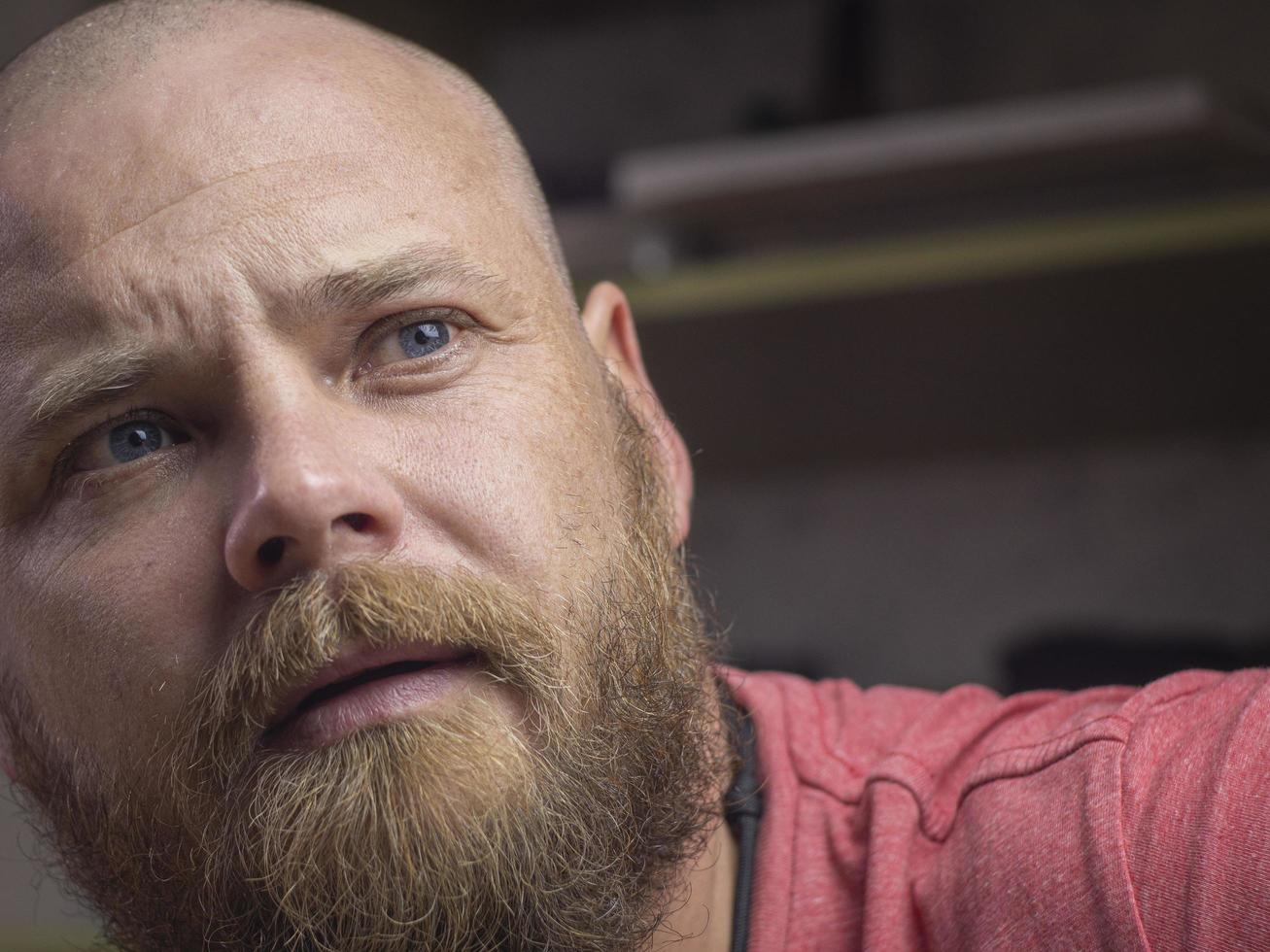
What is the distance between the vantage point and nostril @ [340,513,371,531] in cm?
74

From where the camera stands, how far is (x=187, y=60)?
2.97 feet

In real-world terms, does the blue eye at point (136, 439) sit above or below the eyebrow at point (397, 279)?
below

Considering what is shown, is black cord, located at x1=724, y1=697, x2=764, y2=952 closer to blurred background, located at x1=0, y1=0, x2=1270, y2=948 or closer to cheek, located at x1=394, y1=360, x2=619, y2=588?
cheek, located at x1=394, y1=360, x2=619, y2=588

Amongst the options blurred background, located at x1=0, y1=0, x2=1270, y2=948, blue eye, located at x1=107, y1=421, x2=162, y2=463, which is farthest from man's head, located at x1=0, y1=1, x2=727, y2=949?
blurred background, located at x1=0, y1=0, x2=1270, y2=948

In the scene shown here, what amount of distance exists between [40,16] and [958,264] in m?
1.28

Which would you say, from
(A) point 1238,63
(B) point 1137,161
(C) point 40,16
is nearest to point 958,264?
(B) point 1137,161

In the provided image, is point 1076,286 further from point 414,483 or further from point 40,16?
point 40,16

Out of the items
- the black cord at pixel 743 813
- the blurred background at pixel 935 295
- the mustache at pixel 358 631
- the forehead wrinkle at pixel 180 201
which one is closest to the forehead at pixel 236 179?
the forehead wrinkle at pixel 180 201

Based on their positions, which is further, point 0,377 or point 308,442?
point 0,377

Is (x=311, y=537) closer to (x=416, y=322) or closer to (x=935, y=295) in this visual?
(x=416, y=322)

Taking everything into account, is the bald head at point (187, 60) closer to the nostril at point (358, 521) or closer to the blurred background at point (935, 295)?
the nostril at point (358, 521)

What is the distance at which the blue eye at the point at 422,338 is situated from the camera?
855 millimetres

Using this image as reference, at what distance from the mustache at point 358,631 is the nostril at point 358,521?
3 centimetres

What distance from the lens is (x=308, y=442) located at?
2.46ft
